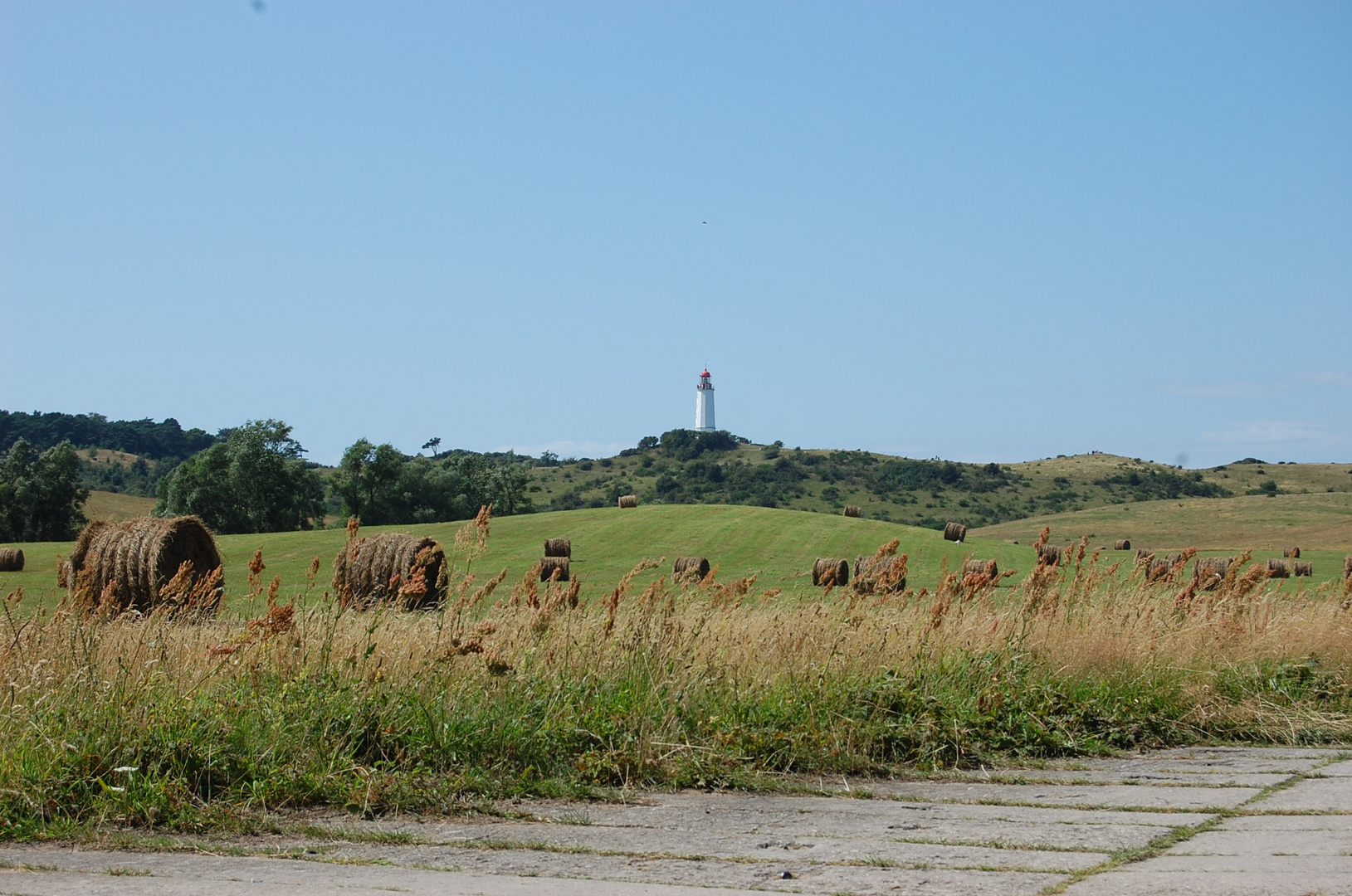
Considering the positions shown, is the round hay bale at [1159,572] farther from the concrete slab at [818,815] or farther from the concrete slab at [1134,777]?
the concrete slab at [818,815]

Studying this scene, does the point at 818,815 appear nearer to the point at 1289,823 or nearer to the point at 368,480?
the point at 1289,823

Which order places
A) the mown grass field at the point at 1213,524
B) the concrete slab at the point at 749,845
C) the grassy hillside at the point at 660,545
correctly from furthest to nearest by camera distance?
the mown grass field at the point at 1213,524, the grassy hillside at the point at 660,545, the concrete slab at the point at 749,845

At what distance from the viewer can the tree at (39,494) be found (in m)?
67.4

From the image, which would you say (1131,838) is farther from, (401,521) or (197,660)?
(401,521)

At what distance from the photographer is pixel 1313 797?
5754 millimetres

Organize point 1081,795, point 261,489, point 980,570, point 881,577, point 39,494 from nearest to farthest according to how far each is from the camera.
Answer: point 1081,795, point 881,577, point 980,570, point 39,494, point 261,489

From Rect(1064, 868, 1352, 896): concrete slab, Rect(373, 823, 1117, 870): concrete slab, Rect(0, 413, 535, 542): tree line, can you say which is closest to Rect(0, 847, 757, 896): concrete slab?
Rect(373, 823, 1117, 870): concrete slab

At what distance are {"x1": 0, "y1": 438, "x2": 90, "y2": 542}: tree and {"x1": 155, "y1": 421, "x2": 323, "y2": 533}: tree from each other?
4840 mm

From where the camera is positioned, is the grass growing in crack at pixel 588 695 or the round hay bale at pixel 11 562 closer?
the grass growing in crack at pixel 588 695

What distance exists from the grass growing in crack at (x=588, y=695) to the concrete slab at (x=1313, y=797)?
1.34m

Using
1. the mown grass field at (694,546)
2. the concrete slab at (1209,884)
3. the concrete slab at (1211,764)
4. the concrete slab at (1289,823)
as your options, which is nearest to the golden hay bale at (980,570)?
the concrete slab at (1211,764)

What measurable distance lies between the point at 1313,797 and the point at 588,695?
376 cm

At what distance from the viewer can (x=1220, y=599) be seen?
10258 millimetres

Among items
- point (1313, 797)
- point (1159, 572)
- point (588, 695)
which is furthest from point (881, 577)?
point (1313, 797)
